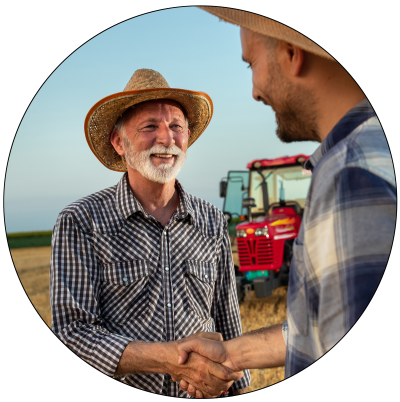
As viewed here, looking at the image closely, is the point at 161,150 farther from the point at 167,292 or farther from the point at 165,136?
the point at 167,292

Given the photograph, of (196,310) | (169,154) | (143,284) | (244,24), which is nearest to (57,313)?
(143,284)

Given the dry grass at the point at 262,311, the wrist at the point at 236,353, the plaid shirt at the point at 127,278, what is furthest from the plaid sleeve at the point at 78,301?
the dry grass at the point at 262,311

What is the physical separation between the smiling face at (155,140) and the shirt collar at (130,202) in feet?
0.39

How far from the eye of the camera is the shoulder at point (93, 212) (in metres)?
1.83

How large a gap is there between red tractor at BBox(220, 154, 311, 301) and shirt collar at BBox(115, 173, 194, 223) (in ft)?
12.5

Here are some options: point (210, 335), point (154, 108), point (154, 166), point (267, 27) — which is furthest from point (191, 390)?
point (267, 27)

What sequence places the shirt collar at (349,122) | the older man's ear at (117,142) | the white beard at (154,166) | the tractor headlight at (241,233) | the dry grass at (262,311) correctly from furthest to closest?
the tractor headlight at (241,233) → the dry grass at (262,311) → the older man's ear at (117,142) → the white beard at (154,166) → the shirt collar at (349,122)

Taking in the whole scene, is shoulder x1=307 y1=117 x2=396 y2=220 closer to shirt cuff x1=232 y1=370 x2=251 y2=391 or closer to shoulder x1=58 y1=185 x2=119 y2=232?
shoulder x1=58 y1=185 x2=119 y2=232

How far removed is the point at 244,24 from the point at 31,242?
28687 millimetres

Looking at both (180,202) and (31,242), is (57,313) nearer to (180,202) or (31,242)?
(180,202)

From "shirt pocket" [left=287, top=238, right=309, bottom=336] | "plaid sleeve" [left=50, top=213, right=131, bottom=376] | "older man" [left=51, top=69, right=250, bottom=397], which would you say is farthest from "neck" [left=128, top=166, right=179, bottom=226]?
"shirt pocket" [left=287, top=238, right=309, bottom=336]

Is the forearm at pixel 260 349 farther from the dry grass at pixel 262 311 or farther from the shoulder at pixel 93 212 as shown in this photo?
the dry grass at pixel 262 311

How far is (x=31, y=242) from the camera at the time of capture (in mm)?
26828

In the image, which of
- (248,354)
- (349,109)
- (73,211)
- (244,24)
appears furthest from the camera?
(73,211)
